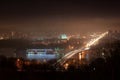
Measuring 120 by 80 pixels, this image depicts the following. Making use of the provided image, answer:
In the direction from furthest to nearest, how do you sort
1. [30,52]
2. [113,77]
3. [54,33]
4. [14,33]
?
[54,33], [14,33], [30,52], [113,77]

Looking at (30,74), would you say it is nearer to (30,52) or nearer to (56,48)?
(30,52)

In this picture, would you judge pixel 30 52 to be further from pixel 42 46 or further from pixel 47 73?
pixel 47 73

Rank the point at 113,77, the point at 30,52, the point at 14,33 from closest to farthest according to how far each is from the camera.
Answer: the point at 113,77 → the point at 30,52 → the point at 14,33

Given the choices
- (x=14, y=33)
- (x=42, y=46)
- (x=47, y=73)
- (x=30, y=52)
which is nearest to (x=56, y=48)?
(x=42, y=46)

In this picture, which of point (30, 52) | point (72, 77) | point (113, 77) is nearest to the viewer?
point (113, 77)

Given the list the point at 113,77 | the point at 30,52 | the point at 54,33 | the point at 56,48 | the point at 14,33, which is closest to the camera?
the point at 113,77

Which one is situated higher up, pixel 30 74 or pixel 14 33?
A: pixel 14 33

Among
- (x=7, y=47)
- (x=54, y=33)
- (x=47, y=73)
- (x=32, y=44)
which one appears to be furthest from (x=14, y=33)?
(x=47, y=73)

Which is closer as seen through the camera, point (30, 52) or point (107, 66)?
point (107, 66)

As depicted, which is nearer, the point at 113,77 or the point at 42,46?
the point at 113,77
